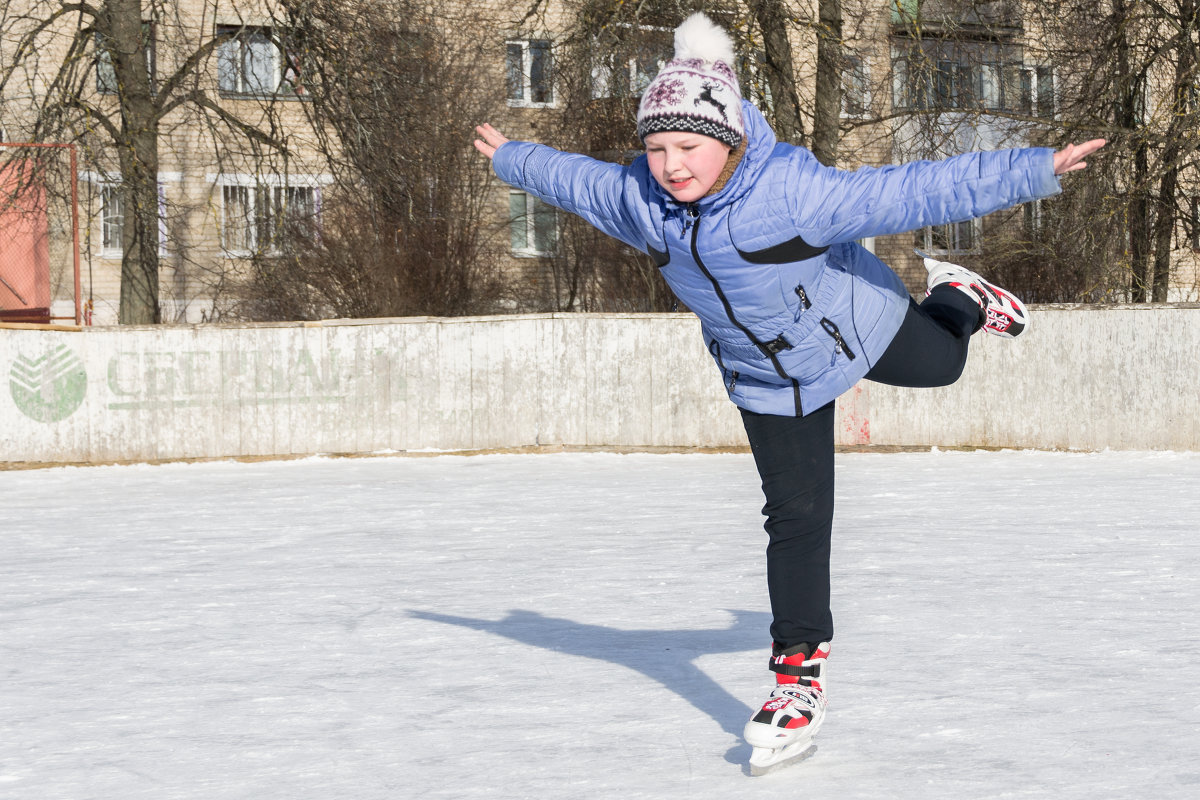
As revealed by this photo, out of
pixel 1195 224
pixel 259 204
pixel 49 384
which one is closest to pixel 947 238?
pixel 1195 224

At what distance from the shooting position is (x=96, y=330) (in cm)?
1152

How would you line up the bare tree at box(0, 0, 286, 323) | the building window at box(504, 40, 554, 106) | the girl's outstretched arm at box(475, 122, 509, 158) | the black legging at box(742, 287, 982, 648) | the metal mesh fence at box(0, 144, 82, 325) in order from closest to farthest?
the black legging at box(742, 287, 982, 648)
the girl's outstretched arm at box(475, 122, 509, 158)
the metal mesh fence at box(0, 144, 82, 325)
the bare tree at box(0, 0, 286, 323)
the building window at box(504, 40, 554, 106)

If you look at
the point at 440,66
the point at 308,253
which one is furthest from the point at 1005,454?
the point at 440,66

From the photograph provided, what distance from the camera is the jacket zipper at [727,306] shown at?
3039 millimetres

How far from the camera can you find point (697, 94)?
3035 mm

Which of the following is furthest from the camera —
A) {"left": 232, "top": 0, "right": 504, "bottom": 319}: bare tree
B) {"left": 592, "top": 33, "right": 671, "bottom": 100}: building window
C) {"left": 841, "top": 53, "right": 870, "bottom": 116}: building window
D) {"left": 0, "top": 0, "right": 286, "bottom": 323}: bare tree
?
{"left": 841, "top": 53, "right": 870, "bottom": 116}: building window

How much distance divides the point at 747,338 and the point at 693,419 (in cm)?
926

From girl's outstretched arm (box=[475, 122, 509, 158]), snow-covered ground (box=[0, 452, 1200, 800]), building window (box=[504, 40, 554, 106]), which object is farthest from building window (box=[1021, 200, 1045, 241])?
girl's outstretched arm (box=[475, 122, 509, 158])

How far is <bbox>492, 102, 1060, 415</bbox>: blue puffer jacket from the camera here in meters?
2.88

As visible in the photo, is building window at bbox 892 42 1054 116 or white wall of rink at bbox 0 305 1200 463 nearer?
white wall of rink at bbox 0 305 1200 463

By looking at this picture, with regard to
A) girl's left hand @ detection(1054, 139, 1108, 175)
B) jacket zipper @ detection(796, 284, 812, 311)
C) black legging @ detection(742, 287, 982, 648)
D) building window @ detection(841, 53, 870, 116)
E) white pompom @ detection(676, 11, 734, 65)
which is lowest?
black legging @ detection(742, 287, 982, 648)

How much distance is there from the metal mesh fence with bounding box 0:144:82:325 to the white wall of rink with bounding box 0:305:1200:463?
0.83 metres

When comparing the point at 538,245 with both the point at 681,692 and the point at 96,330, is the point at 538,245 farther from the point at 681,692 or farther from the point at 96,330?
the point at 681,692

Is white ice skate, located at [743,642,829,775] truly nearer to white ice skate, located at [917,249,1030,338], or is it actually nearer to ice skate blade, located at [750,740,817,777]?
ice skate blade, located at [750,740,817,777]
